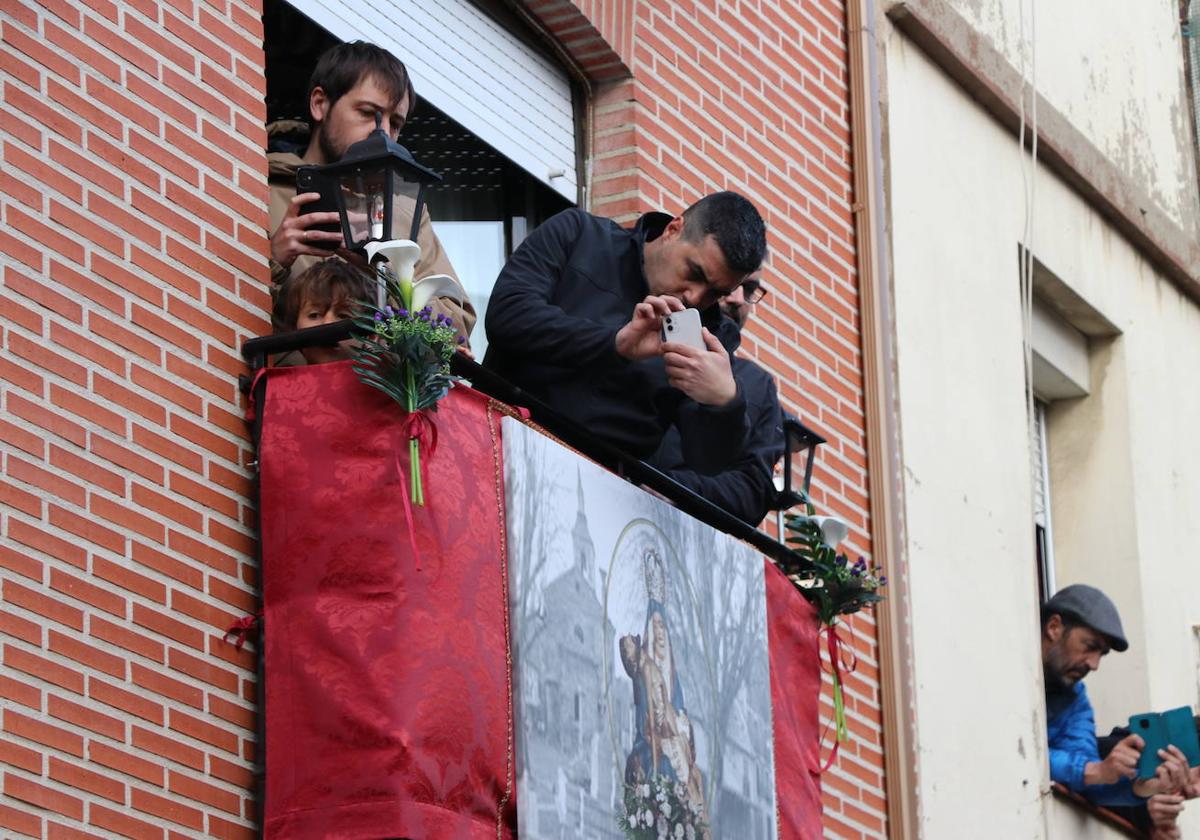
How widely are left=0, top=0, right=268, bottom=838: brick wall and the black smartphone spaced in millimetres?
229

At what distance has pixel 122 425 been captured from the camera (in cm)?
729

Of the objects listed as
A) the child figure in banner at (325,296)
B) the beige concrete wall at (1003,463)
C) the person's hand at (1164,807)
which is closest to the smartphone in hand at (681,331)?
the child figure in banner at (325,296)

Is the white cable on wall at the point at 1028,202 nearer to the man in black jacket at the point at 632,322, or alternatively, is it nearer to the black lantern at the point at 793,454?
the black lantern at the point at 793,454

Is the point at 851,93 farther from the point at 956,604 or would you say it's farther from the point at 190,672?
the point at 190,672

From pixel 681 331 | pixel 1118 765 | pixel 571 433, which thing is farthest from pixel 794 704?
pixel 1118 765

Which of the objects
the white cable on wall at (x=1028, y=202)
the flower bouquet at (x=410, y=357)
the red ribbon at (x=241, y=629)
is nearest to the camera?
the flower bouquet at (x=410, y=357)

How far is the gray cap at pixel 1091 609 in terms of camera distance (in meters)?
12.7

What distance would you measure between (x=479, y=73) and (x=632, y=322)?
2.16 metres

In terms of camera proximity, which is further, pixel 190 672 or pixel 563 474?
pixel 563 474

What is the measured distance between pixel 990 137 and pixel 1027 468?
5.38 ft

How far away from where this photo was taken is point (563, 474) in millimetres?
8211

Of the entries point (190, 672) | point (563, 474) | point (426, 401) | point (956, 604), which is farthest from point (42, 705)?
point (956, 604)

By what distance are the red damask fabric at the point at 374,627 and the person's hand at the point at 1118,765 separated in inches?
217

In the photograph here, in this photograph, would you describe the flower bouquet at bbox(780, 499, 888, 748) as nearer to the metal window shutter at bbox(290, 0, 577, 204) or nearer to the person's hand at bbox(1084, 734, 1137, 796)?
the metal window shutter at bbox(290, 0, 577, 204)
